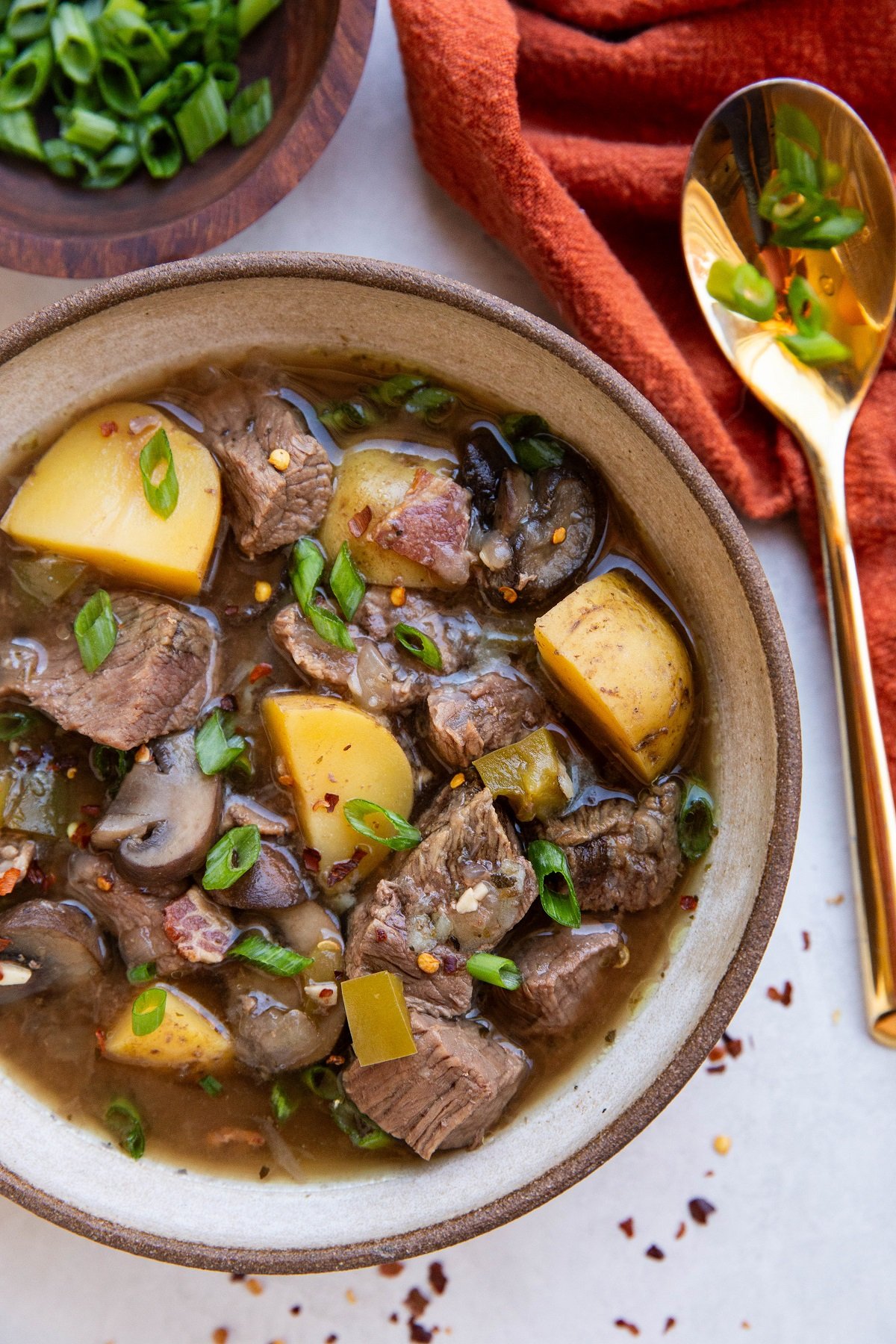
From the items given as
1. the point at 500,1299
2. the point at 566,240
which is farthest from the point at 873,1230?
the point at 566,240

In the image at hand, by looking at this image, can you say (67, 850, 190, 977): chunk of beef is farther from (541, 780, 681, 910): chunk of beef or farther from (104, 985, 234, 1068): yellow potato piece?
(541, 780, 681, 910): chunk of beef

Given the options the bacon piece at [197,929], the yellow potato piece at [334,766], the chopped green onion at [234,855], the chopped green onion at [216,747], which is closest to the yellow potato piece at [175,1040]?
the bacon piece at [197,929]

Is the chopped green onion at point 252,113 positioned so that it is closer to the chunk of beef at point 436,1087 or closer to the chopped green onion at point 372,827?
the chopped green onion at point 372,827

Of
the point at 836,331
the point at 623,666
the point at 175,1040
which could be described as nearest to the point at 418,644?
the point at 623,666

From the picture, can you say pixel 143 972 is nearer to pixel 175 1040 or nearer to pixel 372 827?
pixel 175 1040

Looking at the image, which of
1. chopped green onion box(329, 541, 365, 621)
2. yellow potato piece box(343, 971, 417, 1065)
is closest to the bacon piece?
yellow potato piece box(343, 971, 417, 1065)

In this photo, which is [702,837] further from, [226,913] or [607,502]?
[226,913]

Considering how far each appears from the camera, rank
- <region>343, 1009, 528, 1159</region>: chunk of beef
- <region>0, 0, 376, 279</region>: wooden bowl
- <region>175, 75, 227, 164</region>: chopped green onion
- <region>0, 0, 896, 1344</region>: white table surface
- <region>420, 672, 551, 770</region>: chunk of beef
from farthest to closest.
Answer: <region>0, 0, 896, 1344</region>: white table surface < <region>175, 75, 227, 164</region>: chopped green onion < <region>0, 0, 376, 279</region>: wooden bowl < <region>420, 672, 551, 770</region>: chunk of beef < <region>343, 1009, 528, 1159</region>: chunk of beef
